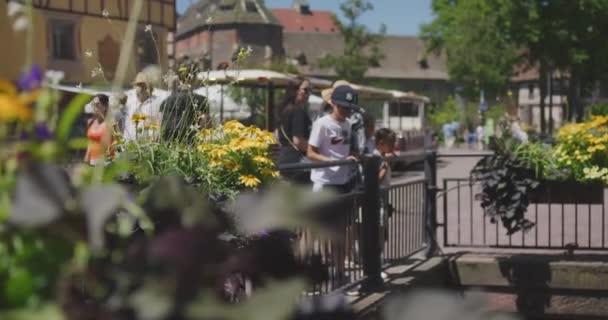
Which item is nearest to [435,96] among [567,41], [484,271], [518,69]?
[518,69]

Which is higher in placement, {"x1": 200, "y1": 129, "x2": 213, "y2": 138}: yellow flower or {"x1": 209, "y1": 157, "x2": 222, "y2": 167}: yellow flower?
{"x1": 200, "y1": 129, "x2": 213, "y2": 138}: yellow flower

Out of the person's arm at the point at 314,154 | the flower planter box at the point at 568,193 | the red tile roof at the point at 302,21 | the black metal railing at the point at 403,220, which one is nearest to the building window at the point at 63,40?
the black metal railing at the point at 403,220

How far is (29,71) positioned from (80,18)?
122 feet

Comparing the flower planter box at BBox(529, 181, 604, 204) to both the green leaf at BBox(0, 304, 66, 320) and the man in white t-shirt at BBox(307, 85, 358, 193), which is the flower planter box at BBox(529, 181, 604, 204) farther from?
the green leaf at BBox(0, 304, 66, 320)

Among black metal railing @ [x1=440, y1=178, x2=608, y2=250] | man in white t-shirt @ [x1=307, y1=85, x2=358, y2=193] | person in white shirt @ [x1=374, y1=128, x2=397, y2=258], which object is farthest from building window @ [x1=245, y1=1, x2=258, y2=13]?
man in white t-shirt @ [x1=307, y1=85, x2=358, y2=193]

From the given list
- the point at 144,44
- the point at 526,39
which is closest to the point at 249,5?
the point at 526,39

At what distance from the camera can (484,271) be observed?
7992 millimetres

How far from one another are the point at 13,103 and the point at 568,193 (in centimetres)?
723

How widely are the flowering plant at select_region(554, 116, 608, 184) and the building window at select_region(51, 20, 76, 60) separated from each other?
3115 centimetres

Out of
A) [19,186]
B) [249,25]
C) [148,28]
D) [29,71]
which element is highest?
[249,25]

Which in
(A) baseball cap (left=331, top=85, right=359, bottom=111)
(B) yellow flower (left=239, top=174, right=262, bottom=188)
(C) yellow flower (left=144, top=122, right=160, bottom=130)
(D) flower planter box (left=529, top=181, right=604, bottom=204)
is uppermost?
(A) baseball cap (left=331, top=85, right=359, bottom=111)

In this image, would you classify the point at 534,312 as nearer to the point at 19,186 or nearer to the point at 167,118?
the point at 167,118

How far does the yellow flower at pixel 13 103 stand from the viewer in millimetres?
1062

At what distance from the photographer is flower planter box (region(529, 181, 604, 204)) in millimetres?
7793
